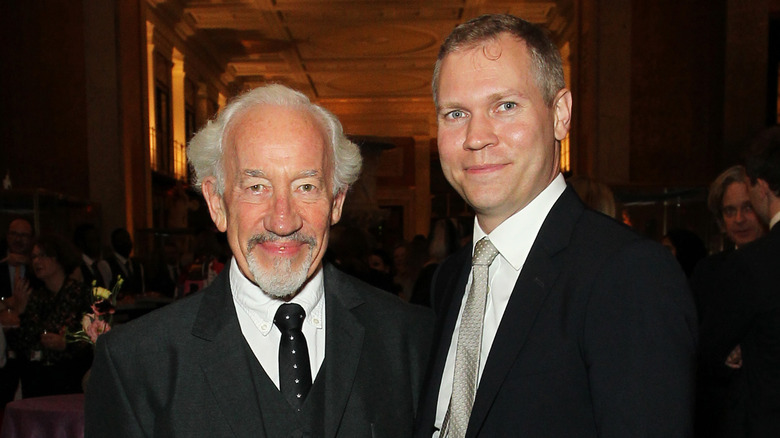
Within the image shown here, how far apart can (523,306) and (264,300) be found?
729 millimetres

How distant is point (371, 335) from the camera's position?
193 cm

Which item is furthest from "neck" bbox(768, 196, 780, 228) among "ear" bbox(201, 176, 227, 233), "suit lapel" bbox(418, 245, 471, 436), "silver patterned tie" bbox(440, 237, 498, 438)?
"ear" bbox(201, 176, 227, 233)

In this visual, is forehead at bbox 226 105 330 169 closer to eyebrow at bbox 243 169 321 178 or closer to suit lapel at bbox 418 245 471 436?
eyebrow at bbox 243 169 321 178

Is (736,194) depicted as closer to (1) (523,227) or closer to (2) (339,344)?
(1) (523,227)

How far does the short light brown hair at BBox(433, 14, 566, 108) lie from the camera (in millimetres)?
1559

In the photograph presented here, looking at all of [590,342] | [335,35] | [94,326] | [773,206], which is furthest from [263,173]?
[335,35]

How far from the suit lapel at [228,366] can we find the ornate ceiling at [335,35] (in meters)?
12.6

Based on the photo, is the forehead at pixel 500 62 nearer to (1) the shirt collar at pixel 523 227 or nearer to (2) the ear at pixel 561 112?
(2) the ear at pixel 561 112

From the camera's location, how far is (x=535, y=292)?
146 cm

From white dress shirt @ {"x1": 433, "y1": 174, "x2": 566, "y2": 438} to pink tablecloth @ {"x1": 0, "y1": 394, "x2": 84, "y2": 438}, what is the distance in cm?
269

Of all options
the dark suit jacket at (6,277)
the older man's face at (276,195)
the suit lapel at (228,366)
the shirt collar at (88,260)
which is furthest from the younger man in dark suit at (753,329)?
the shirt collar at (88,260)

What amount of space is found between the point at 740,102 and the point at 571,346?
348 inches

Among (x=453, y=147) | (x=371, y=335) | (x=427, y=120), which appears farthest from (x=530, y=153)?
(x=427, y=120)

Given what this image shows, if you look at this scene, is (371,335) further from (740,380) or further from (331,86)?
(331,86)
